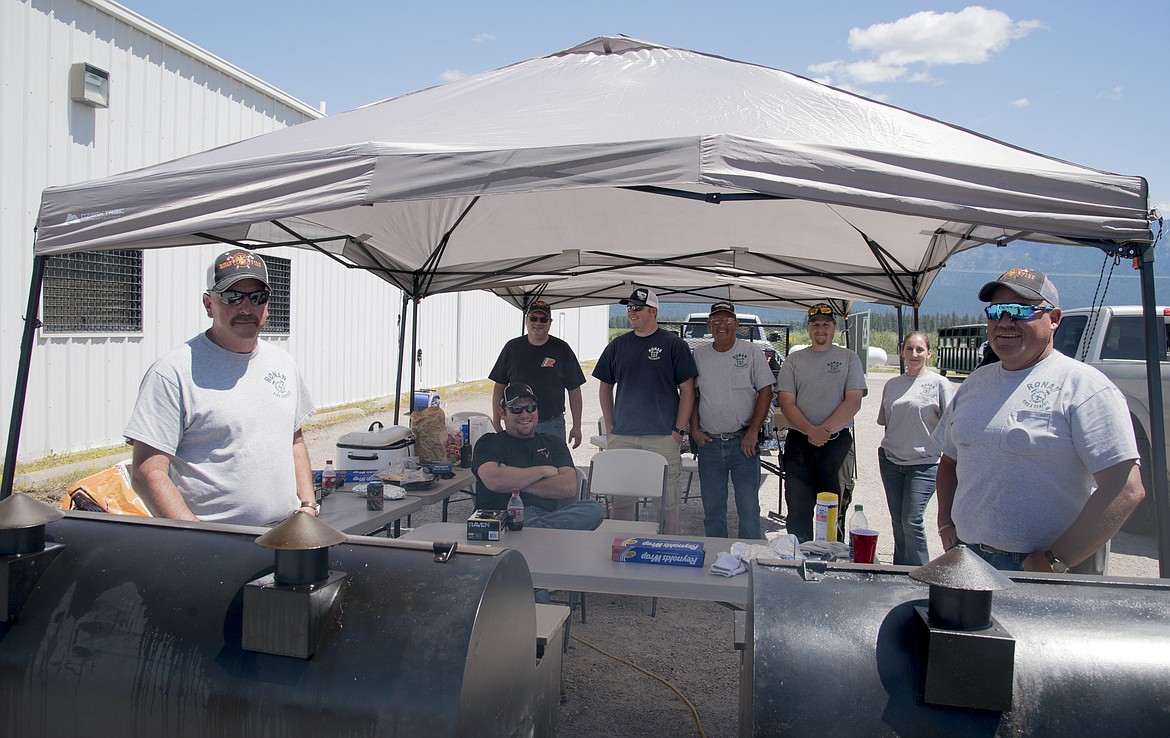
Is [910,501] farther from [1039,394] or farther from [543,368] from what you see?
[543,368]

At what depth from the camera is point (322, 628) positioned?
1822mm

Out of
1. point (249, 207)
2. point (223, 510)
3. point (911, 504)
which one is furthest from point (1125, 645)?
point (911, 504)

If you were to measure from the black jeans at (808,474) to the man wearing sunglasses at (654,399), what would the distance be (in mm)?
807

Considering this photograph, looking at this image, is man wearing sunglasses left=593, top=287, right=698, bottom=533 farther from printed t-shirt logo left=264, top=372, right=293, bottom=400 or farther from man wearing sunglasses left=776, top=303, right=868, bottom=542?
printed t-shirt logo left=264, top=372, right=293, bottom=400

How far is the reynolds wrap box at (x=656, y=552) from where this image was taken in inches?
139

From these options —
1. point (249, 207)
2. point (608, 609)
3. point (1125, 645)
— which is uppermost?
point (249, 207)

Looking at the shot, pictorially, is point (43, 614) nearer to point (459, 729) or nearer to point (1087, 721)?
point (459, 729)

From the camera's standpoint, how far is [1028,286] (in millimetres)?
2818

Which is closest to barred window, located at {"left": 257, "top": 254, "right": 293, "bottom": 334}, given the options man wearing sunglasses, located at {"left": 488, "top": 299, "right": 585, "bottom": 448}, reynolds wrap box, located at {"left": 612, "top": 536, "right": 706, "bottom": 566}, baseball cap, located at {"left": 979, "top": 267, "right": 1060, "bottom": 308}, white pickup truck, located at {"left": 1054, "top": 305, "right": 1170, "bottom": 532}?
man wearing sunglasses, located at {"left": 488, "top": 299, "right": 585, "bottom": 448}

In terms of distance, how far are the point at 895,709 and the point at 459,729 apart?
35.3 inches

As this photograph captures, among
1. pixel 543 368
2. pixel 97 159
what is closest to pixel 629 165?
pixel 543 368

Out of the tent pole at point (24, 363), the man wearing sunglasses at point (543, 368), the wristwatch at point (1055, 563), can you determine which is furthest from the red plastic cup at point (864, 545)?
the man wearing sunglasses at point (543, 368)

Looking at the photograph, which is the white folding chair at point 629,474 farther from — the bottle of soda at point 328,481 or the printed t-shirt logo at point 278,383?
the printed t-shirt logo at point 278,383

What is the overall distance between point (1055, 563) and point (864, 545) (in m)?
0.68
